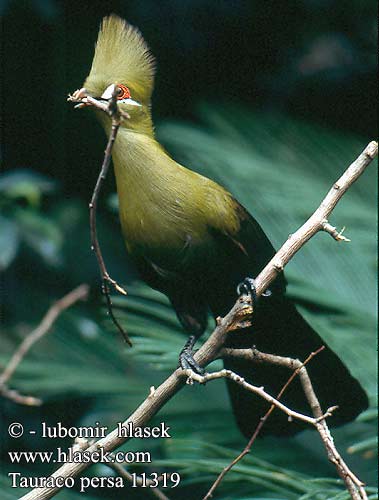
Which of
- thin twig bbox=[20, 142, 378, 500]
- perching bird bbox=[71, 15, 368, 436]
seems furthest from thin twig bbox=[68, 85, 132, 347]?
thin twig bbox=[20, 142, 378, 500]

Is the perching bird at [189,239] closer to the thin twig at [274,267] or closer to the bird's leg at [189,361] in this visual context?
the bird's leg at [189,361]

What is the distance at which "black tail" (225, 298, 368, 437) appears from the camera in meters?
1.40

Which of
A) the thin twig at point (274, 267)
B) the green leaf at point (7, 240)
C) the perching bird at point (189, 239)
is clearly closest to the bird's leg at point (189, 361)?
the perching bird at point (189, 239)

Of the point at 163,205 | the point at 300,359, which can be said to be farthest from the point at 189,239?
the point at 300,359

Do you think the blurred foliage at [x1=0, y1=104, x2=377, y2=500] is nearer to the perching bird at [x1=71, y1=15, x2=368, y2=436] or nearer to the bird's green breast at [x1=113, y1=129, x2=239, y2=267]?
the perching bird at [x1=71, y1=15, x2=368, y2=436]

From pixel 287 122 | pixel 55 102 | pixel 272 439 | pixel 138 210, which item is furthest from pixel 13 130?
pixel 138 210

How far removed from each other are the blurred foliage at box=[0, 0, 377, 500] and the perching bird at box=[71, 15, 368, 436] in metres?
0.16

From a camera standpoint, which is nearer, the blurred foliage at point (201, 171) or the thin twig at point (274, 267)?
the thin twig at point (274, 267)

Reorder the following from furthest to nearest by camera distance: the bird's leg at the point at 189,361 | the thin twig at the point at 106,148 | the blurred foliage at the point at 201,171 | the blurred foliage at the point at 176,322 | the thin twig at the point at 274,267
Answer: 1. the blurred foliage at the point at 201,171
2. the blurred foliage at the point at 176,322
3. the bird's leg at the point at 189,361
4. the thin twig at the point at 274,267
5. the thin twig at the point at 106,148

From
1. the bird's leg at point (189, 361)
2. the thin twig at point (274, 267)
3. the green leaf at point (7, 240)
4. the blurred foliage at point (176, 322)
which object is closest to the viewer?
the thin twig at point (274, 267)

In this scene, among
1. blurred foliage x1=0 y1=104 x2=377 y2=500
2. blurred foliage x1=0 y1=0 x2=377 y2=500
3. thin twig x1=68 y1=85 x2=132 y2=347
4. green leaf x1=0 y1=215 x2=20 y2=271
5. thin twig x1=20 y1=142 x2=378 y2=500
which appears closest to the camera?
thin twig x1=68 y1=85 x2=132 y2=347

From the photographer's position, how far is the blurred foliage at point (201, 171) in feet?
5.86

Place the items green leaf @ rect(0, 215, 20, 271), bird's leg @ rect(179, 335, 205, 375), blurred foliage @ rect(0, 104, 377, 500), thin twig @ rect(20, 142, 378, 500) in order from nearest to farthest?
thin twig @ rect(20, 142, 378, 500) < bird's leg @ rect(179, 335, 205, 375) < blurred foliage @ rect(0, 104, 377, 500) < green leaf @ rect(0, 215, 20, 271)

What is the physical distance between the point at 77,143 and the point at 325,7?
98 centimetres
